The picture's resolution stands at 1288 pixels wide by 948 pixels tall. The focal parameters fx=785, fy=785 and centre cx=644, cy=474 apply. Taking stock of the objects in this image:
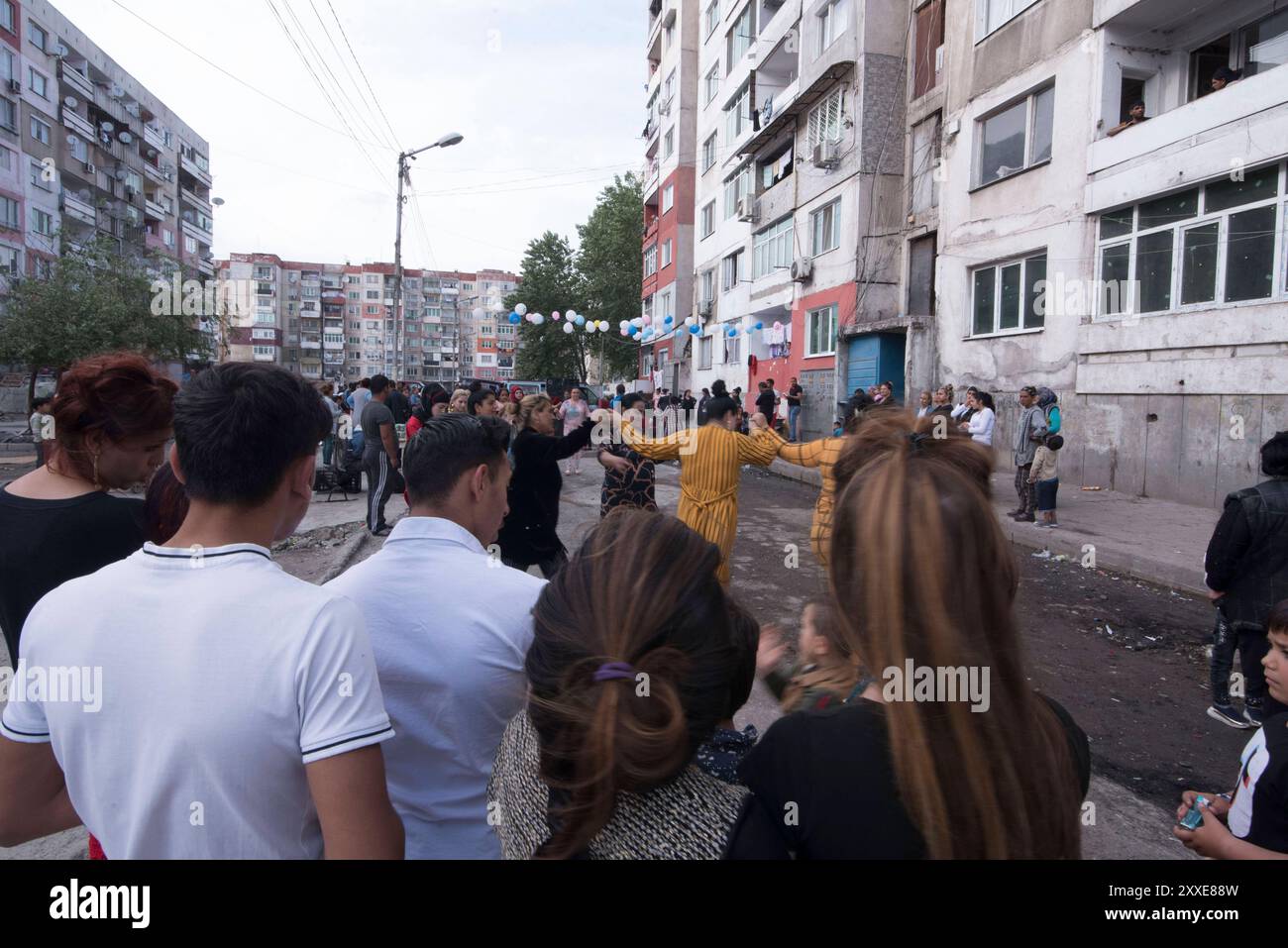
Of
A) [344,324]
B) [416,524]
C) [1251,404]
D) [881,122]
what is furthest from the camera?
[344,324]

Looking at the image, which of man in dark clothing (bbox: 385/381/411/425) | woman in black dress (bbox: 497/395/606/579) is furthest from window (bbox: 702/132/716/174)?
woman in black dress (bbox: 497/395/606/579)

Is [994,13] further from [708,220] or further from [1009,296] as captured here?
[708,220]

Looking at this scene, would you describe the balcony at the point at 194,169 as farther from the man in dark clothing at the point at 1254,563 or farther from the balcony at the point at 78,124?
the man in dark clothing at the point at 1254,563

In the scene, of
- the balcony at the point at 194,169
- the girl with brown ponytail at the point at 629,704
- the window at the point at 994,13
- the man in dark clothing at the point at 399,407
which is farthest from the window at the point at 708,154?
the balcony at the point at 194,169

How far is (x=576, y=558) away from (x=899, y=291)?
20536mm

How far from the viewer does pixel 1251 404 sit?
1057 cm

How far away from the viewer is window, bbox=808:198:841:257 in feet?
71.3

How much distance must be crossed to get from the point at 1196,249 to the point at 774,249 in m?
15.9

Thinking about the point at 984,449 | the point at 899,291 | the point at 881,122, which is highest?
the point at 881,122

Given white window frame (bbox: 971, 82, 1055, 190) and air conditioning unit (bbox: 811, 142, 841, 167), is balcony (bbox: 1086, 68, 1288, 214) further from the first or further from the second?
air conditioning unit (bbox: 811, 142, 841, 167)

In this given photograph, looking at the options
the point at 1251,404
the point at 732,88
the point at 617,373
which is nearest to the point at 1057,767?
the point at 1251,404

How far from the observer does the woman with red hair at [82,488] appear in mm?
2004

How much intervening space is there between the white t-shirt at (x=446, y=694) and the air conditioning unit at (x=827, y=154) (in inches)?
869

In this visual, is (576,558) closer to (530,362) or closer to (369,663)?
(369,663)
